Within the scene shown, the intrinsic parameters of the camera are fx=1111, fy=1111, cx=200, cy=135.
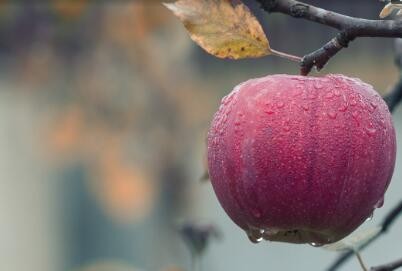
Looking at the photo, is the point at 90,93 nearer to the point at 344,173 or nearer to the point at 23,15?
the point at 23,15

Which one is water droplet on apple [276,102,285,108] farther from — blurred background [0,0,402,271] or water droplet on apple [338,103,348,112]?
blurred background [0,0,402,271]

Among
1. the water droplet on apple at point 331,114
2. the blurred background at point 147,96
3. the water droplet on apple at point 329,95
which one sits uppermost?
the water droplet on apple at point 329,95

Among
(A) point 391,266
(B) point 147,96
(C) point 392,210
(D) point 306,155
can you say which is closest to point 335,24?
(D) point 306,155

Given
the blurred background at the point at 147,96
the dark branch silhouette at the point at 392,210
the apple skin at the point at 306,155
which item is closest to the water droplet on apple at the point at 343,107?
the apple skin at the point at 306,155

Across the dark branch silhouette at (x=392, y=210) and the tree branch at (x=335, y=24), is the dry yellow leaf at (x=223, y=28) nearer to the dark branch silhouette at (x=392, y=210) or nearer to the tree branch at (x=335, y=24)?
the tree branch at (x=335, y=24)

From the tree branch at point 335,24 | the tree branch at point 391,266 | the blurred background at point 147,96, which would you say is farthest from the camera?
the blurred background at point 147,96

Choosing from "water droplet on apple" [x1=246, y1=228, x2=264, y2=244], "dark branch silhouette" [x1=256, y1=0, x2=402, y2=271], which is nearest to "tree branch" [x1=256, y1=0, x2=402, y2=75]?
"dark branch silhouette" [x1=256, y1=0, x2=402, y2=271]

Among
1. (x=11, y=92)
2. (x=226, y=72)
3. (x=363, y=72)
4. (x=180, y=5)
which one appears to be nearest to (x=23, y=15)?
(x=226, y=72)
